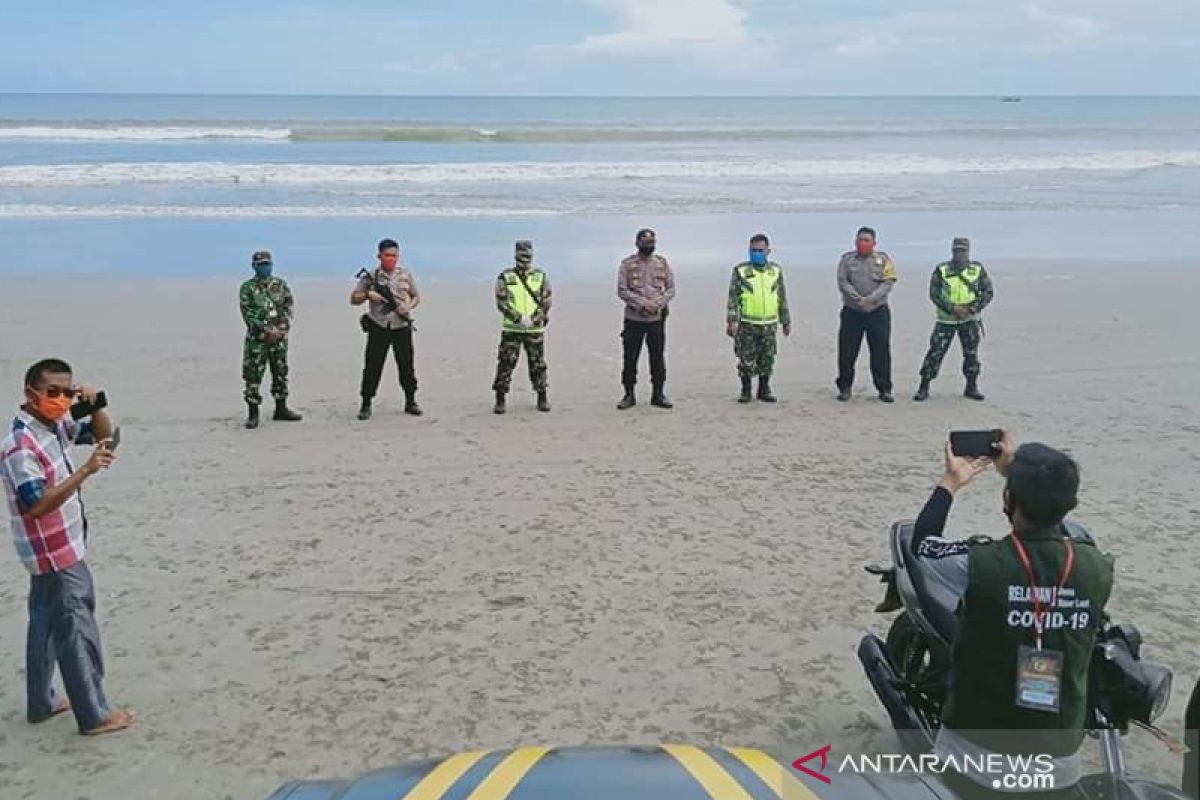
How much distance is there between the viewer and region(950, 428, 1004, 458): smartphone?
3.95 m

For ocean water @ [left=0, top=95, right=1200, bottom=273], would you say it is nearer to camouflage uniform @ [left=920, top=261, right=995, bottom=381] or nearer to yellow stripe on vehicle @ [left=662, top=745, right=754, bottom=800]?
camouflage uniform @ [left=920, top=261, right=995, bottom=381]

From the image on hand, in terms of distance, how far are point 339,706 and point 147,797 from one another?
3.10 ft

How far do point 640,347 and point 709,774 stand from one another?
8.83 meters

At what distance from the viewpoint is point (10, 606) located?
6473 millimetres

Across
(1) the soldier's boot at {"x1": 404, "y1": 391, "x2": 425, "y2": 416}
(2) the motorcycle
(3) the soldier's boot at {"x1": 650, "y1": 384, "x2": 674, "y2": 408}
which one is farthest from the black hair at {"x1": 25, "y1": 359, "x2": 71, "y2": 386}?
(3) the soldier's boot at {"x1": 650, "y1": 384, "x2": 674, "y2": 408}

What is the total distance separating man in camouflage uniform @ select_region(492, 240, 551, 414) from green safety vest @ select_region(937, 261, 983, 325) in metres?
4.08

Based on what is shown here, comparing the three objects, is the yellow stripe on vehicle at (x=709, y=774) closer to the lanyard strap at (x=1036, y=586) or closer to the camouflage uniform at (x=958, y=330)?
the lanyard strap at (x=1036, y=586)

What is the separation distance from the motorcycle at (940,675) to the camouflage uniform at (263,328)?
7.13m

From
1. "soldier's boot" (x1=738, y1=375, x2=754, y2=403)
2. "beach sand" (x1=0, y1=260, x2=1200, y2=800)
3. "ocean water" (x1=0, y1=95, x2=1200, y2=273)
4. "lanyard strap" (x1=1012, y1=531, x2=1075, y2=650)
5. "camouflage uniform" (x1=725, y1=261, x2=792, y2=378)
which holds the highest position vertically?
"ocean water" (x1=0, y1=95, x2=1200, y2=273)

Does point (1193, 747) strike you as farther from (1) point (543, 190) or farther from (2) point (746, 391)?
(1) point (543, 190)

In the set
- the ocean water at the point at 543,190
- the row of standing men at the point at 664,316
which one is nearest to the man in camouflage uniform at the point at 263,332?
the row of standing men at the point at 664,316

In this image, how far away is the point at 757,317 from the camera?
11469 mm

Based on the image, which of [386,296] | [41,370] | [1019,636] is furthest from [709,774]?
[386,296]

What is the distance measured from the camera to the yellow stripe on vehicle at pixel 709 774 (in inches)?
103
